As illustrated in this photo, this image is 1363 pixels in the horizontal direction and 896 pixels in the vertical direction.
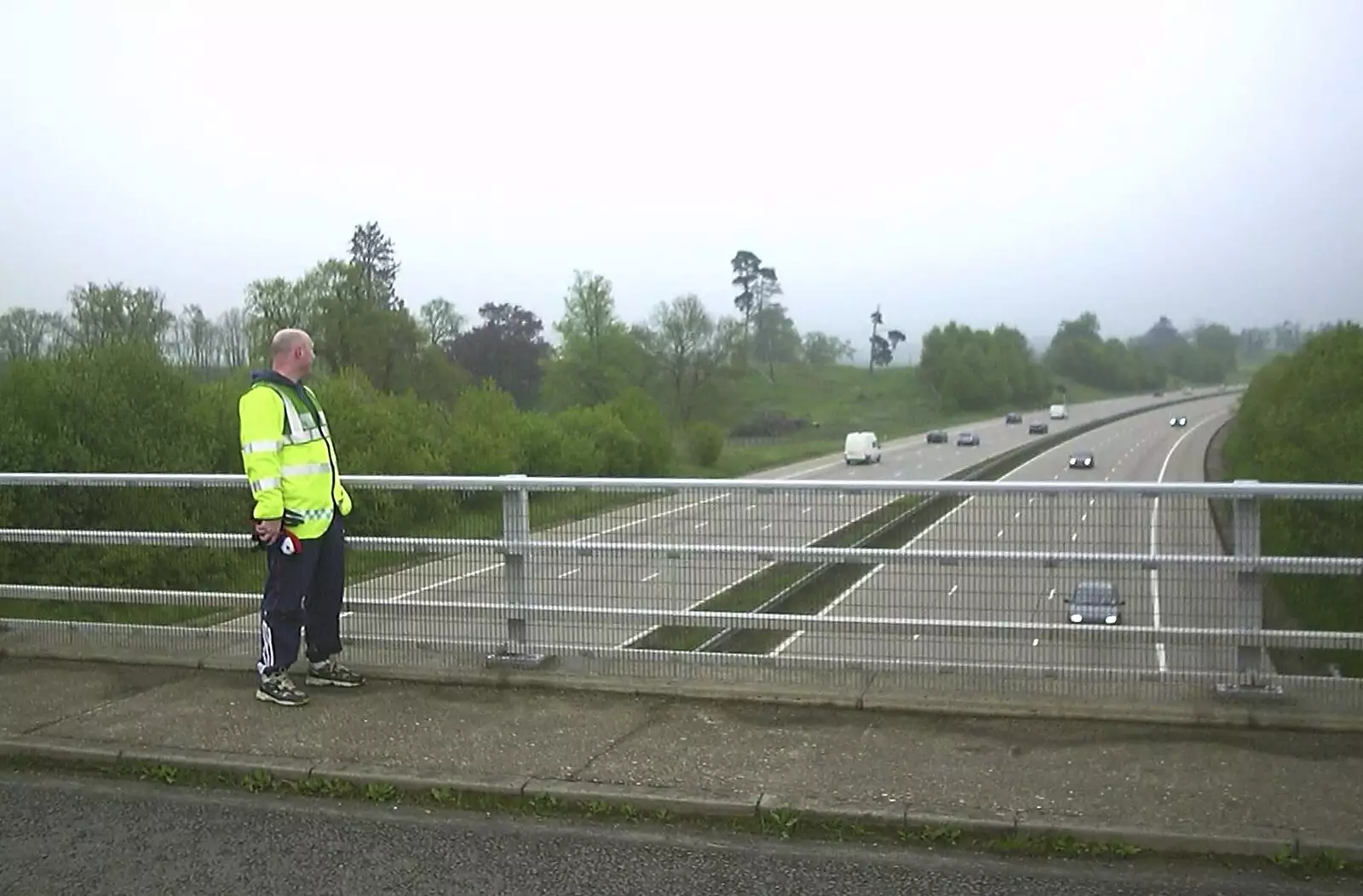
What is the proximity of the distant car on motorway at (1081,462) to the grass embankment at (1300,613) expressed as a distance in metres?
19.7

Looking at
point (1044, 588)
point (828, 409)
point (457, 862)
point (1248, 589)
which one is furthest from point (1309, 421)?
point (457, 862)

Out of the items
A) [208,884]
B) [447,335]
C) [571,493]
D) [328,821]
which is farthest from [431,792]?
[447,335]

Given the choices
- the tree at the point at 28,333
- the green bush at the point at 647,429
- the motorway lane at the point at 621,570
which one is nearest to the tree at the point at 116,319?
the tree at the point at 28,333

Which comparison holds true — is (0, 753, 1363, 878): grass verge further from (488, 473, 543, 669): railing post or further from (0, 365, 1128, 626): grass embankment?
(0, 365, 1128, 626): grass embankment

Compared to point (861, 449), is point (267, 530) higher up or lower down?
higher up

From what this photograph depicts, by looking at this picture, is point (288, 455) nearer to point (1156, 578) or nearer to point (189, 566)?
point (189, 566)

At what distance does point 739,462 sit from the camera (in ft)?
110

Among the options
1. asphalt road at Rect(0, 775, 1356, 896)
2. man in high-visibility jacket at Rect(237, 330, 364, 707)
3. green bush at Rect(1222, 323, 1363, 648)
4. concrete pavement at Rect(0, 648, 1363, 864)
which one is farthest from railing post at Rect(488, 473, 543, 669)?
green bush at Rect(1222, 323, 1363, 648)

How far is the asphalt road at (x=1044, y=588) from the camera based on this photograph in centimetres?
629

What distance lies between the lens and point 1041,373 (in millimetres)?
51156

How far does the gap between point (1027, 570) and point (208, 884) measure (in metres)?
4.04

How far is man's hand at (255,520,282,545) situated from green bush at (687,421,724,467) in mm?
28502

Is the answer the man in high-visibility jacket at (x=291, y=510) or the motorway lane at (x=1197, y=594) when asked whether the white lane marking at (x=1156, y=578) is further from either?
the man in high-visibility jacket at (x=291, y=510)

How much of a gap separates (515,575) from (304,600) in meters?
1.15
